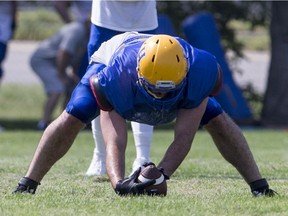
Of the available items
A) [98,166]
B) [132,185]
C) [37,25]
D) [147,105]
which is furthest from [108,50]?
[37,25]

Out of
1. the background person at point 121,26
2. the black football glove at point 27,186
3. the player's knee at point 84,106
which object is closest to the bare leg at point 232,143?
the player's knee at point 84,106

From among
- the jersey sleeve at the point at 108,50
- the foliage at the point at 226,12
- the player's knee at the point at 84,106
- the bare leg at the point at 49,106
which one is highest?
the jersey sleeve at the point at 108,50

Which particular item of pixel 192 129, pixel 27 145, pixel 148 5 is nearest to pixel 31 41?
pixel 27 145

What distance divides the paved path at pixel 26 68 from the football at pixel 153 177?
1560cm

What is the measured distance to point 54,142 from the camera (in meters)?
6.37

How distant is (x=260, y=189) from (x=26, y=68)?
1753 cm

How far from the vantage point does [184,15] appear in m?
17.5

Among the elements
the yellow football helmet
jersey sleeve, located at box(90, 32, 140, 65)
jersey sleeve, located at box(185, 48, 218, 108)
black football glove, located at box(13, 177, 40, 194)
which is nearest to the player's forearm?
jersey sleeve, located at box(185, 48, 218, 108)

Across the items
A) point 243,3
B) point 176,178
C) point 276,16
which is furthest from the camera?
point 243,3

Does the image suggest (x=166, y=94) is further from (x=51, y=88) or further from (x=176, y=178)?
(x=51, y=88)

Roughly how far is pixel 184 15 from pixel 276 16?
2112mm

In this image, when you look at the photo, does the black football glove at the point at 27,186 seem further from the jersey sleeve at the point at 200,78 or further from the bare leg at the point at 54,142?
the jersey sleeve at the point at 200,78

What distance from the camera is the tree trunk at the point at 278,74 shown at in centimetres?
1587

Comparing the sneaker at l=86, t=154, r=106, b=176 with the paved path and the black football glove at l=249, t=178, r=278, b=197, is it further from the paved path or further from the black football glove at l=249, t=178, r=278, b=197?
the paved path
